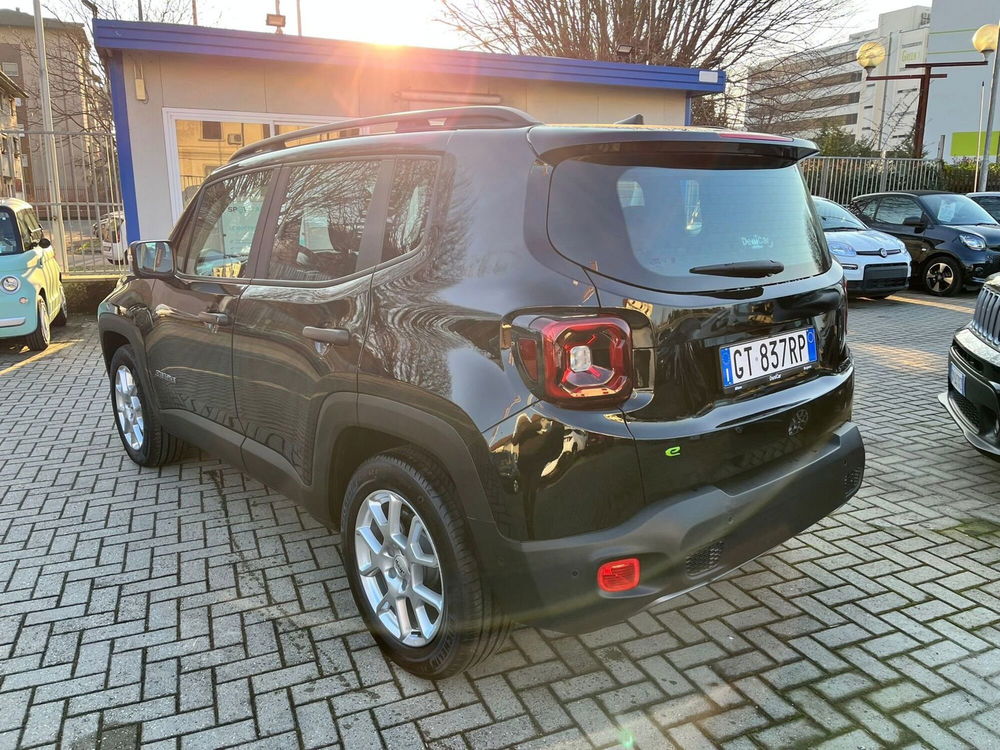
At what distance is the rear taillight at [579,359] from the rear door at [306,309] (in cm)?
80

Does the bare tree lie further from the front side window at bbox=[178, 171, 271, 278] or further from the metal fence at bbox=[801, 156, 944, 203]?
the front side window at bbox=[178, 171, 271, 278]

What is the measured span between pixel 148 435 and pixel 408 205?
2.83m

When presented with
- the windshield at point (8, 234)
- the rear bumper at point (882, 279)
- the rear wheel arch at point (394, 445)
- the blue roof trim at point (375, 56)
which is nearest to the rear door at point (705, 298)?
the rear wheel arch at point (394, 445)

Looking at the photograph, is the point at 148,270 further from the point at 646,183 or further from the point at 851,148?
the point at 851,148

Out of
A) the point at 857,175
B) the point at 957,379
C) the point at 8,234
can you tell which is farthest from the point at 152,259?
the point at 857,175

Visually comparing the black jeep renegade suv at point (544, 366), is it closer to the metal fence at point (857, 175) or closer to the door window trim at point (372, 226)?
the door window trim at point (372, 226)

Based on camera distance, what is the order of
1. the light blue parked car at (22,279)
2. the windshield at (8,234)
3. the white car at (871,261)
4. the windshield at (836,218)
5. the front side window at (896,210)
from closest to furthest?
the light blue parked car at (22,279), the windshield at (8,234), the white car at (871,261), the windshield at (836,218), the front side window at (896,210)

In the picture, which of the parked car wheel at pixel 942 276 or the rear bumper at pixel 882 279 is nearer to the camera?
the rear bumper at pixel 882 279

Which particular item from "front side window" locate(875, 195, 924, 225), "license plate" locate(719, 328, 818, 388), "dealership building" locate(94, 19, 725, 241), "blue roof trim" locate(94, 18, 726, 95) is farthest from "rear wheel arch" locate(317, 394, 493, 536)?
"front side window" locate(875, 195, 924, 225)

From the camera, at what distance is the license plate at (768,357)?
2455 millimetres

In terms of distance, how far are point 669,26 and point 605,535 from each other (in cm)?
2144

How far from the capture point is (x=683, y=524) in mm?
2254

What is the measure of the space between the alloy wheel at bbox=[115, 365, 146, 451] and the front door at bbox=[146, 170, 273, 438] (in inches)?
19.3

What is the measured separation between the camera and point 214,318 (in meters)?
3.65
